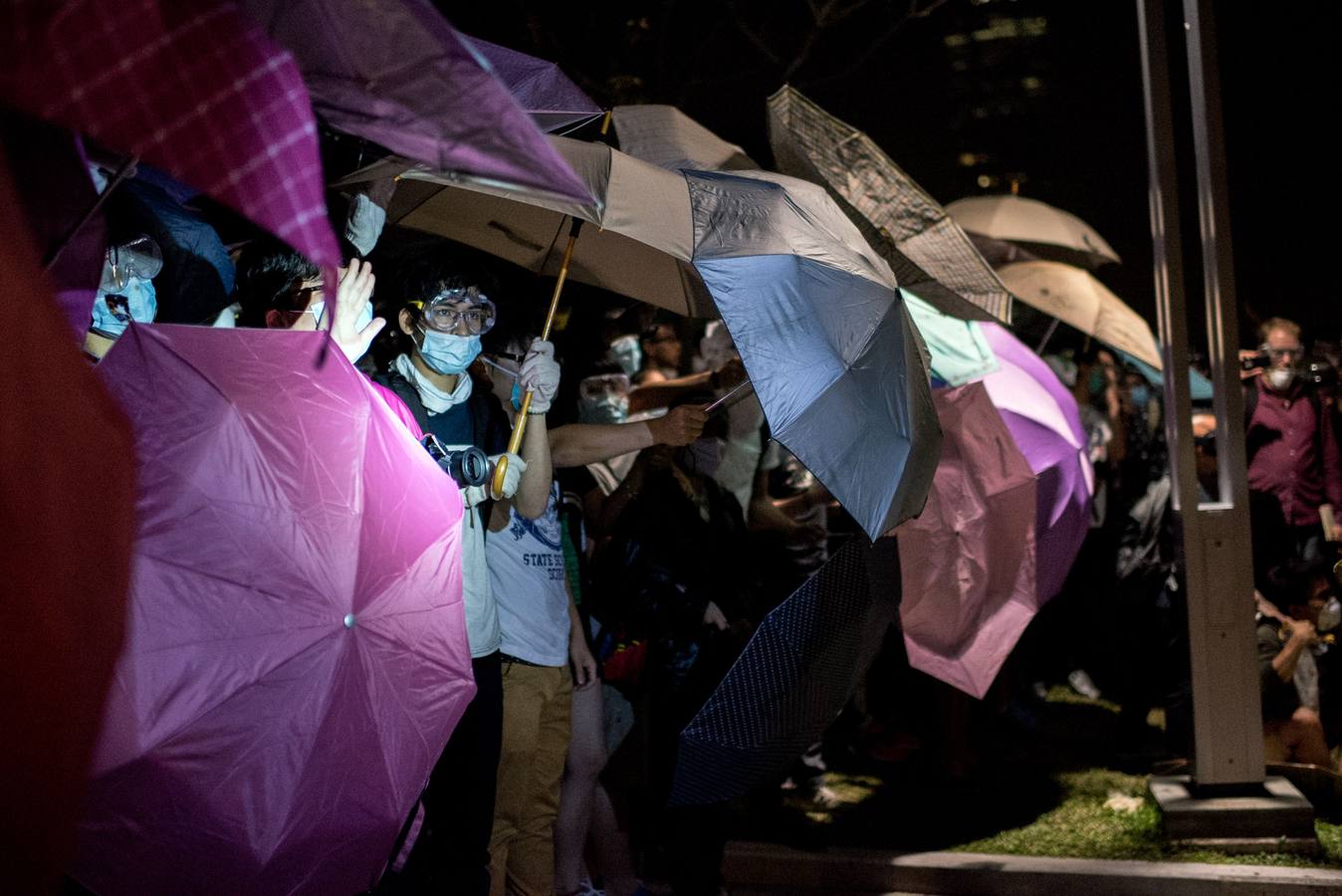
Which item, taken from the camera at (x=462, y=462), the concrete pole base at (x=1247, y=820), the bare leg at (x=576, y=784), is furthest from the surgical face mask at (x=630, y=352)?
the camera at (x=462, y=462)

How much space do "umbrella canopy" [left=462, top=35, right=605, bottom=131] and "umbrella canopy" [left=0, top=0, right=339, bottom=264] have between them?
1.74 metres

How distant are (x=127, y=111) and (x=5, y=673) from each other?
985 mm

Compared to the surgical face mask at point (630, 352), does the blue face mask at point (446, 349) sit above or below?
above

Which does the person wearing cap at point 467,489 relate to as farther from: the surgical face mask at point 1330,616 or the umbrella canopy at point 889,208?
the surgical face mask at point 1330,616

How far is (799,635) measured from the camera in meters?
5.26

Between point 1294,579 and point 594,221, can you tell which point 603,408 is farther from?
point 1294,579

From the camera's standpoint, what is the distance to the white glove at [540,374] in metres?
4.65

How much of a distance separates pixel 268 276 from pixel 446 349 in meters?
0.58

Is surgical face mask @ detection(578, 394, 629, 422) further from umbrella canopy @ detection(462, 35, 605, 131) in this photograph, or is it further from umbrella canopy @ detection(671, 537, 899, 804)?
umbrella canopy @ detection(462, 35, 605, 131)

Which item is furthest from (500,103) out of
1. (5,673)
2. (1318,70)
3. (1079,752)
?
(1318,70)

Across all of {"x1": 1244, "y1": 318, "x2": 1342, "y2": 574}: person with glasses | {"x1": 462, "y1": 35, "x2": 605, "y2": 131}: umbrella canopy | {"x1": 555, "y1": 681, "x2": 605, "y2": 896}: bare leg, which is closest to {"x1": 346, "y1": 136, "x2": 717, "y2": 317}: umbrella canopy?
{"x1": 462, "y1": 35, "x2": 605, "y2": 131}: umbrella canopy

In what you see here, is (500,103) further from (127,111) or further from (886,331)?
(886,331)

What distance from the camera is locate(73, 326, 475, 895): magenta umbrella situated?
297 centimetres

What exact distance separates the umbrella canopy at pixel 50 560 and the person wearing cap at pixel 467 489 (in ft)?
7.66
